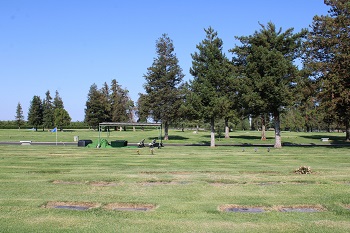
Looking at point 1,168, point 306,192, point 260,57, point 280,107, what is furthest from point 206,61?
point 306,192

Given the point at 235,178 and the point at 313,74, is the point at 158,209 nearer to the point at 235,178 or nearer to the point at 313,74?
the point at 235,178

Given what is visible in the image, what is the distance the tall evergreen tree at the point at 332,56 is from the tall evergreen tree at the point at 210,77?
30.3 ft

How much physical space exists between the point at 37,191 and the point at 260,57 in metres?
31.4

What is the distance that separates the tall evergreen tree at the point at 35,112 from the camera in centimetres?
11431

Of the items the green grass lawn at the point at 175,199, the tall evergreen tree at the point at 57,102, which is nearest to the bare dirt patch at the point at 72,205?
the green grass lawn at the point at 175,199

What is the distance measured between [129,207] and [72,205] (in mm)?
1573

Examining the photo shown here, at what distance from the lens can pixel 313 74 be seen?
38.7 metres

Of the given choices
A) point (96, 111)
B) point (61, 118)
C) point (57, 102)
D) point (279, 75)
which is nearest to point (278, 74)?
point (279, 75)

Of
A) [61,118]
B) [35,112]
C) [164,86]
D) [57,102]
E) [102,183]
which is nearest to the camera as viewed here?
[102,183]

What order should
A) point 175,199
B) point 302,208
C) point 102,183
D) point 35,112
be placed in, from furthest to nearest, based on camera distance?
point 35,112 < point 102,183 < point 175,199 < point 302,208

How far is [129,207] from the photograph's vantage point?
30.8ft

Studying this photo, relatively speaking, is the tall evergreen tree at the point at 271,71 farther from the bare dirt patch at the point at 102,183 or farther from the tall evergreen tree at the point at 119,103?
the tall evergreen tree at the point at 119,103

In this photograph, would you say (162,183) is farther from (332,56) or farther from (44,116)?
(44,116)

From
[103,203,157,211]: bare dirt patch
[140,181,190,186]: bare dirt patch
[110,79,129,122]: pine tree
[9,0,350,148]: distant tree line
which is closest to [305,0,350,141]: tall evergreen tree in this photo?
[9,0,350,148]: distant tree line
